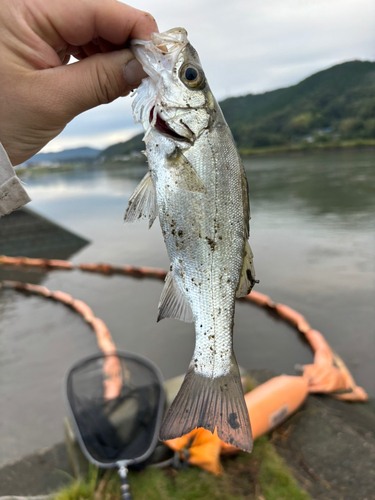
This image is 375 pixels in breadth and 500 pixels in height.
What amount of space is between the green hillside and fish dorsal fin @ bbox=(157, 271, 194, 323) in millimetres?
76586

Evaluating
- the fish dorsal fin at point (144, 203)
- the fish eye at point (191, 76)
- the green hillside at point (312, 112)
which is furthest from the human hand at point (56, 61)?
the green hillside at point (312, 112)

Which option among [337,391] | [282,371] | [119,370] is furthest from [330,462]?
[119,370]

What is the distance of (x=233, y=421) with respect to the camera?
1.79 meters

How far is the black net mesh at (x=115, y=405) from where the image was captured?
4.38m

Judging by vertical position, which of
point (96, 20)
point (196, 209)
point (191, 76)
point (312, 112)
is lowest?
point (196, 209)

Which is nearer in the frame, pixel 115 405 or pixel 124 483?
pixel 124 483

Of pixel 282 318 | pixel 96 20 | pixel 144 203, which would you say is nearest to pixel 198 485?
pixel 144 203

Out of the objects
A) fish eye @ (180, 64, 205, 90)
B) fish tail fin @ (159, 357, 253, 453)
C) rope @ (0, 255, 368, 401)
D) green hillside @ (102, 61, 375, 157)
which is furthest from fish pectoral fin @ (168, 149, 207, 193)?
green hillside @ (102, 61, 375, 157)

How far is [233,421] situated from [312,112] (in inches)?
5042

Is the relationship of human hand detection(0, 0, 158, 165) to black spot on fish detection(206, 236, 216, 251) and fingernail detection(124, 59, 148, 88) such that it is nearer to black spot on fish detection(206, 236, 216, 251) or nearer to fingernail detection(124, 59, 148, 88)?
fingernail detection(124, 59, 148, 88)

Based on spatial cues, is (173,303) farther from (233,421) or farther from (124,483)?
(124,483)

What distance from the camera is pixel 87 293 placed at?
1255 centimetres

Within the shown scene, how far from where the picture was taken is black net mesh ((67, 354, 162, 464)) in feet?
14.4

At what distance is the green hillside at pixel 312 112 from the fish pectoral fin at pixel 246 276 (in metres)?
76.5
